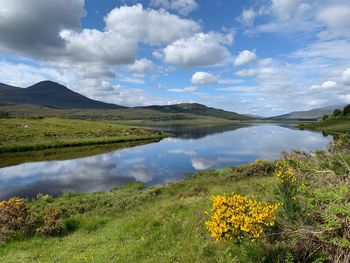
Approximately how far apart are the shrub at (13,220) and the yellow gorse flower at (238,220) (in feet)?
38.6

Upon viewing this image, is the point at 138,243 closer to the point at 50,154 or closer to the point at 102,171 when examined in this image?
the point at 102,171

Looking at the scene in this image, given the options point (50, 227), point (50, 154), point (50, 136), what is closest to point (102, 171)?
point (50, 154)

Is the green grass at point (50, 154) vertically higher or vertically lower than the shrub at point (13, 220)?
lower

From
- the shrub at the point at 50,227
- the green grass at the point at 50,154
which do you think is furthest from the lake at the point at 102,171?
the shrub at the point at 50,227

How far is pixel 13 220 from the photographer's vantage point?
54.2ft

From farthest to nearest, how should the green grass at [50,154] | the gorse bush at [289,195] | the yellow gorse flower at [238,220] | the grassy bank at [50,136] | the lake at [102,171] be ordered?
the grassy bank at [50,136] < the green grass at [50,154] < the lake at [102,171] < the gorse bush at [289,195] < the yellow gorse flower at [238,220]

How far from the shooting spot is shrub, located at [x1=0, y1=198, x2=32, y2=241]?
15672 millimetres

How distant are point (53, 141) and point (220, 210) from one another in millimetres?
69630

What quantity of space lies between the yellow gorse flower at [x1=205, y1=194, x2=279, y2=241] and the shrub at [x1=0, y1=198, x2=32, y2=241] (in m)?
11.8

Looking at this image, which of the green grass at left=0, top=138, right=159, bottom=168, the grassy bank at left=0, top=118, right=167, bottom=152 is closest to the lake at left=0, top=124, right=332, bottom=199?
the green grass at left=0, top=138, right=159, bottom=168

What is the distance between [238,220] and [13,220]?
13.2 metres

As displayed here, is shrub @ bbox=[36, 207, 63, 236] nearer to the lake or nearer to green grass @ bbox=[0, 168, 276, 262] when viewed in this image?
green grass @ bbox=[0, 168, 276, 262]

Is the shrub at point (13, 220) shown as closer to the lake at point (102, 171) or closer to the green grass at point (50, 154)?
the lake at point (102, 171)

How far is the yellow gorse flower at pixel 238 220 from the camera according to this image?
7871 millimetres
